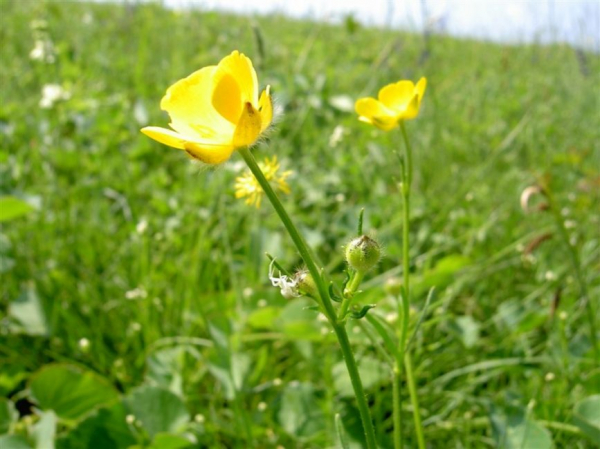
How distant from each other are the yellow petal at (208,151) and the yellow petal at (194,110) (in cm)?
2

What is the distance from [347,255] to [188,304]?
0.92 m

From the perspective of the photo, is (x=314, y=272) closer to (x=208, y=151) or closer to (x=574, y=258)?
(x=208, y=151)

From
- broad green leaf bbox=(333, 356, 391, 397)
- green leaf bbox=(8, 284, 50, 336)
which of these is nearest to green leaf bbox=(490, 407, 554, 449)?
broad green leaf bbox=(333, 356, 391, 397)

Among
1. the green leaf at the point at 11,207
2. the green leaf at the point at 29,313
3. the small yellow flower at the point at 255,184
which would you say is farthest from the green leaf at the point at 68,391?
the small yellow flower at the point at 255,184

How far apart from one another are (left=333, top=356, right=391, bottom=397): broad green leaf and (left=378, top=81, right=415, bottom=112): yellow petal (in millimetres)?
472

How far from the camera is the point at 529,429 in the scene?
2.96 ft

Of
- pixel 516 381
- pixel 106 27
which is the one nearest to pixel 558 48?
pixel 106 27

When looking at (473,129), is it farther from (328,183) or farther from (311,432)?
(311,432)

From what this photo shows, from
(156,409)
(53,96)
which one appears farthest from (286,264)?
(53,96)

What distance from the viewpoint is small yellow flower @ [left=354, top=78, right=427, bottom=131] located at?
0.82 metres

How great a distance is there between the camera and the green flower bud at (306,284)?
0.54 metres

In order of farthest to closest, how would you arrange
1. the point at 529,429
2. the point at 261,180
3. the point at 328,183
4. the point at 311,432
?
the point at 328,183 → the point at 311,432 → the point at 529,429 → the point at 261,180

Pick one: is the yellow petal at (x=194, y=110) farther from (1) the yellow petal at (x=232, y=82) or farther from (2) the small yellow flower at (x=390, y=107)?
(2) the small yellow flower at (x=390, y=107)

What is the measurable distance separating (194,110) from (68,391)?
2.35ft
